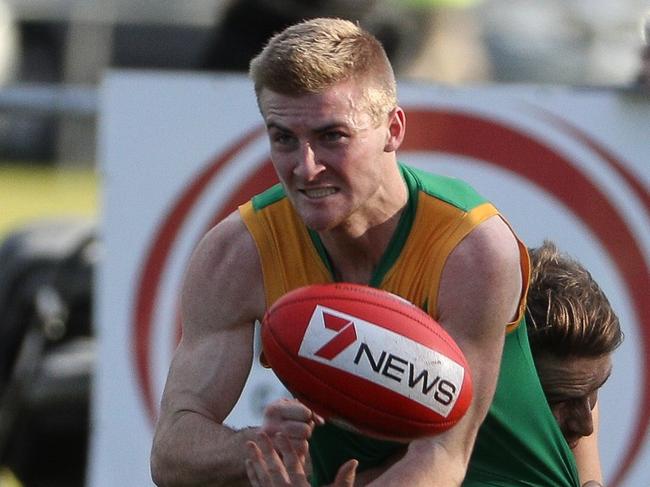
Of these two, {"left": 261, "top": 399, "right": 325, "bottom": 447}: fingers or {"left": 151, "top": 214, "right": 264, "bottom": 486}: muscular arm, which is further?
{"left": 151, "top": 214, "right": 264, "bottom": 486}: muscular arm

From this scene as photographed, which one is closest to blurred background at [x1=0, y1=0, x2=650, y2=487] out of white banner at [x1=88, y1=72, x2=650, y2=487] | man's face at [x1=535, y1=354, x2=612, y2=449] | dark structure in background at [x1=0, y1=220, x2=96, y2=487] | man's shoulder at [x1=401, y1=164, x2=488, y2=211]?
dark structure in background at [x1=0, y1=220, x2=96, y2=487]

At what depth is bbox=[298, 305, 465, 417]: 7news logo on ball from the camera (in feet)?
13.0

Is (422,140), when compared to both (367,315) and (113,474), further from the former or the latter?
(367,315)

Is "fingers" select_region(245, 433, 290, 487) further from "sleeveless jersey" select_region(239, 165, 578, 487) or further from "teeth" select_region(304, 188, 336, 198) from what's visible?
"teeth" select_region(304, 188, 336, 198)

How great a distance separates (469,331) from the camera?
4184 millimetres

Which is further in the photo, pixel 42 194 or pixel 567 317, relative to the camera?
pixel 42 194

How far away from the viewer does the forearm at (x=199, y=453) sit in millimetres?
4305

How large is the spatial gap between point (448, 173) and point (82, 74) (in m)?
2.74

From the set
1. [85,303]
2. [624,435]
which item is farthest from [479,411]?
[85,303]

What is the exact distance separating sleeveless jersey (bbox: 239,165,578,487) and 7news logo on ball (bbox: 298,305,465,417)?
0.31 meters

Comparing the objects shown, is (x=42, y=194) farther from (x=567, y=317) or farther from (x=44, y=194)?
(x=567, y=317)

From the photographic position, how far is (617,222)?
22.2 feet

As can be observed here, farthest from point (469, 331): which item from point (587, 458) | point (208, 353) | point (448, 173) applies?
point (448, 173)

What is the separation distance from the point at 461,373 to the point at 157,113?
314 cm
